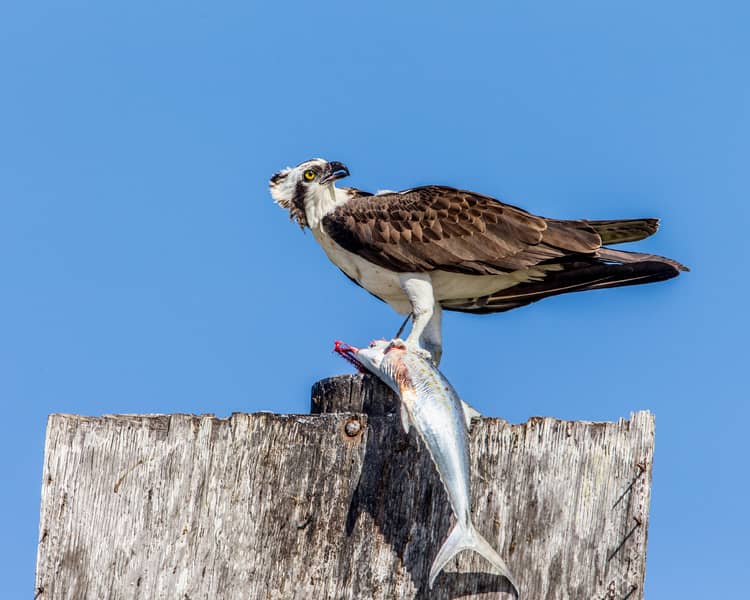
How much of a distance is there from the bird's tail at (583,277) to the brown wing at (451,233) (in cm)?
13

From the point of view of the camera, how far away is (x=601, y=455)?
4.36m

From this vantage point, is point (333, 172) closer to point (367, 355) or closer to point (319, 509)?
point (367, 355)

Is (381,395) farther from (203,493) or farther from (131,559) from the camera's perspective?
(131,559)

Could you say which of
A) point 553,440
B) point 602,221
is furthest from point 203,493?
point 602,221

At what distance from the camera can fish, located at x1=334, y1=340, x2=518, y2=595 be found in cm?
403

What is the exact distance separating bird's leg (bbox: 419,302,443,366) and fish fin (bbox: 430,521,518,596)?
2820 mm

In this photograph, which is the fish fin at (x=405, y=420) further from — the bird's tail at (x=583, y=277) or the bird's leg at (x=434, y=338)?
the bird's tail at (x=583, y=277)

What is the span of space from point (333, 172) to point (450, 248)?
40.5 inches

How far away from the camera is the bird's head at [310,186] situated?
286 inches

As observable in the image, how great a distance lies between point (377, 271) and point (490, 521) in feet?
9.95

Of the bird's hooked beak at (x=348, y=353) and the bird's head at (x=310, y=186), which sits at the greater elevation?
the bird's head at (x=310, y=186)

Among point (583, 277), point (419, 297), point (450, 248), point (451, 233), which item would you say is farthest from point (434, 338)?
point (583, 277)

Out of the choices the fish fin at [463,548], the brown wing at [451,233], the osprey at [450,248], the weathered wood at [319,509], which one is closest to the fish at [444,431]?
the fish fin at [463,548]

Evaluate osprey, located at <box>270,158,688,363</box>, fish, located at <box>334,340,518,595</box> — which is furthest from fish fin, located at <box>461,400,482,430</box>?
osprey, located at <box>270,158,688,363</box>
